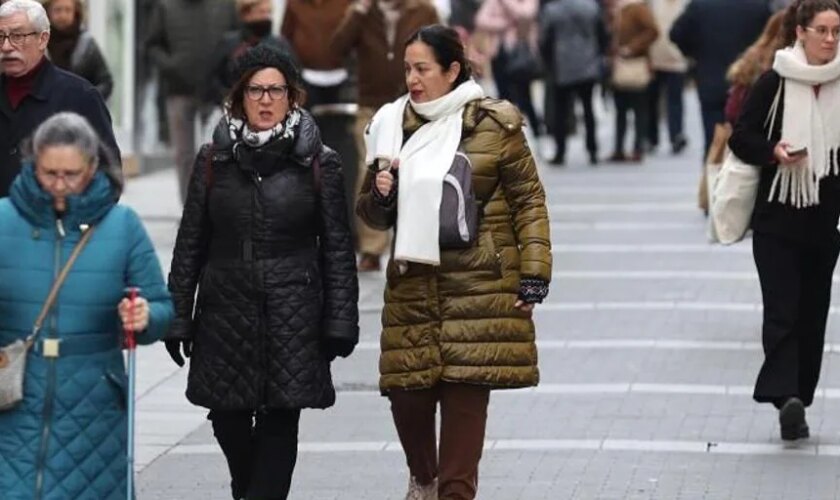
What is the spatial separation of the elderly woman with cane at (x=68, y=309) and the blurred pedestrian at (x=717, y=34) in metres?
13.7

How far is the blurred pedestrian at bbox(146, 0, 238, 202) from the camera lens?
56.0 ft

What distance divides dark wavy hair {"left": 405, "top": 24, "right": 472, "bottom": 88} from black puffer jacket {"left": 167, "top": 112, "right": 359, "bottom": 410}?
50cm

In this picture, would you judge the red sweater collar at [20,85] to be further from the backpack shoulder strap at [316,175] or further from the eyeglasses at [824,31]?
the eyeglasses at [824,31]

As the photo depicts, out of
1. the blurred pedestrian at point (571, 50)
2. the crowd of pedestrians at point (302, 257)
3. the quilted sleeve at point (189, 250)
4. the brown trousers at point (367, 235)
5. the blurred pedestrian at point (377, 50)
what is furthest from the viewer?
the blurred pedestrian at point (571, 50)

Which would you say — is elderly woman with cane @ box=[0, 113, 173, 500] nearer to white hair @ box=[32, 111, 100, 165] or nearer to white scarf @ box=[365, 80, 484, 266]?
white hair @ box=[32, 111, 100, 165]

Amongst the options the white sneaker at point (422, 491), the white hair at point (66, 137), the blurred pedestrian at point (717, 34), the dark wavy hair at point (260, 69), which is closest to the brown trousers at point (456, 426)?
the white sneaker at point (422, 491)

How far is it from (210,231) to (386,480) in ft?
6.12

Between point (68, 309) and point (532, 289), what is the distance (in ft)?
6.19

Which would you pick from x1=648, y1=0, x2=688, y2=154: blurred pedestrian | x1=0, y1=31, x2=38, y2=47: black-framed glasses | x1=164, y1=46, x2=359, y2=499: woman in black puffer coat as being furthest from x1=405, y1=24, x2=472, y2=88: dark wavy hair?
x1=648, y1=0, x2=688, y2=154: blurred pedestrian

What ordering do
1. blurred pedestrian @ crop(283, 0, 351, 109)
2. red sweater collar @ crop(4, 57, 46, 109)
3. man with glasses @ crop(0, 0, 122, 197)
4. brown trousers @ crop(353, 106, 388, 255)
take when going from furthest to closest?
blurred pedestrian @ crop(283, 0, 351, 109) < brown trousers @ crop(353, 106, 388, 255) < red sweater collar @ crop(4, 57, 46, 109) < man with glasses @ crop(0, 0, 122, 197)

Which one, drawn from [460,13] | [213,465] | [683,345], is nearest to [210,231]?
[213,465]

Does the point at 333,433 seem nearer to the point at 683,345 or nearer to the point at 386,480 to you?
the point at 386,480

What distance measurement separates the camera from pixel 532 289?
7953 mm

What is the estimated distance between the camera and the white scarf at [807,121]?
32.1 ft
